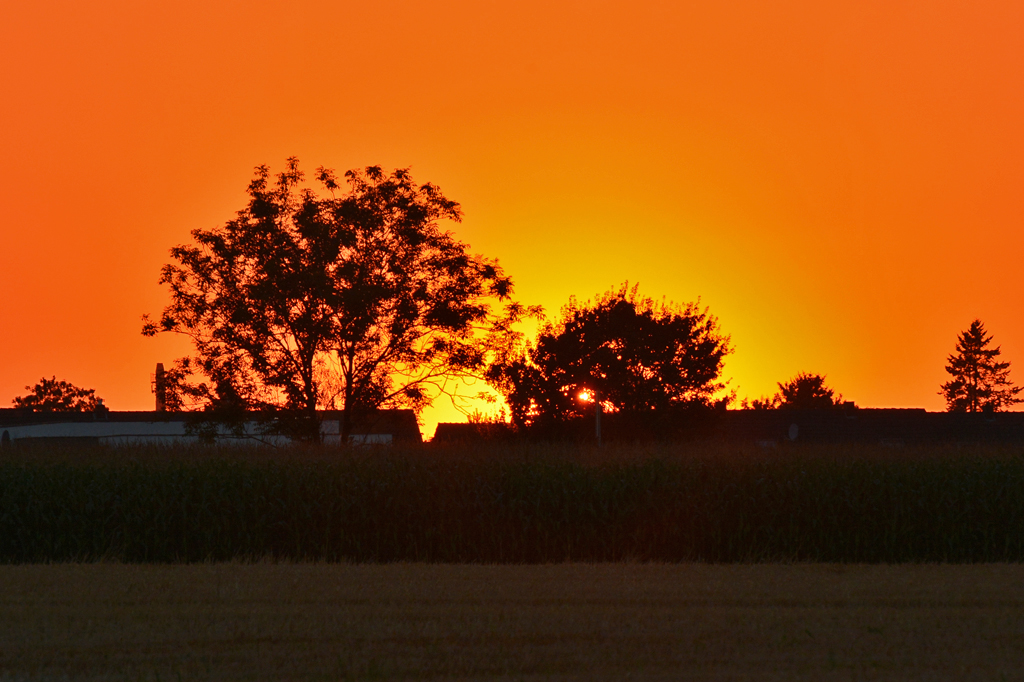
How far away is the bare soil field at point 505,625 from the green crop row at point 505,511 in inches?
166

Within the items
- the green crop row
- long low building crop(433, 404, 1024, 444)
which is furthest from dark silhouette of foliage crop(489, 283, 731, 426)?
the green crop row

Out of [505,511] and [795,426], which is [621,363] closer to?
[795,426]

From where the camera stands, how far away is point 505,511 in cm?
1962

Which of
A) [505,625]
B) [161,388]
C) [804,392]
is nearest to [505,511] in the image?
[505,625]

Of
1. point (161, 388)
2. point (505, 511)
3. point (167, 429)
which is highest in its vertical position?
point (161, 388)

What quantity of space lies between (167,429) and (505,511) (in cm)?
3089

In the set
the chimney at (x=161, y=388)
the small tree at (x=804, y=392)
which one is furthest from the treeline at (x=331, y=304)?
the small tree at (x=804, y=392)

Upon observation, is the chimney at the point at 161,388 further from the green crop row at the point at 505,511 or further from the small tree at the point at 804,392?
the small tree at the point at 804,392

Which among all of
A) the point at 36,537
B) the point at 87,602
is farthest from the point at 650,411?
the point at 87,602

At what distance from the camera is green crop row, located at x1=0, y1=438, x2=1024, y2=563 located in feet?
62.8

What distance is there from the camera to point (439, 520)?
19484mm

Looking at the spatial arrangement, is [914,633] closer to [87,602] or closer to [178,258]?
[87,602]

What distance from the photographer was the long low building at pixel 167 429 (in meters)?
31.7

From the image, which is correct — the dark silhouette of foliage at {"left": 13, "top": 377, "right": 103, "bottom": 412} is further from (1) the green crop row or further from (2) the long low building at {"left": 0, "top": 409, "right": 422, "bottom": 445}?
(1) the green crop row
